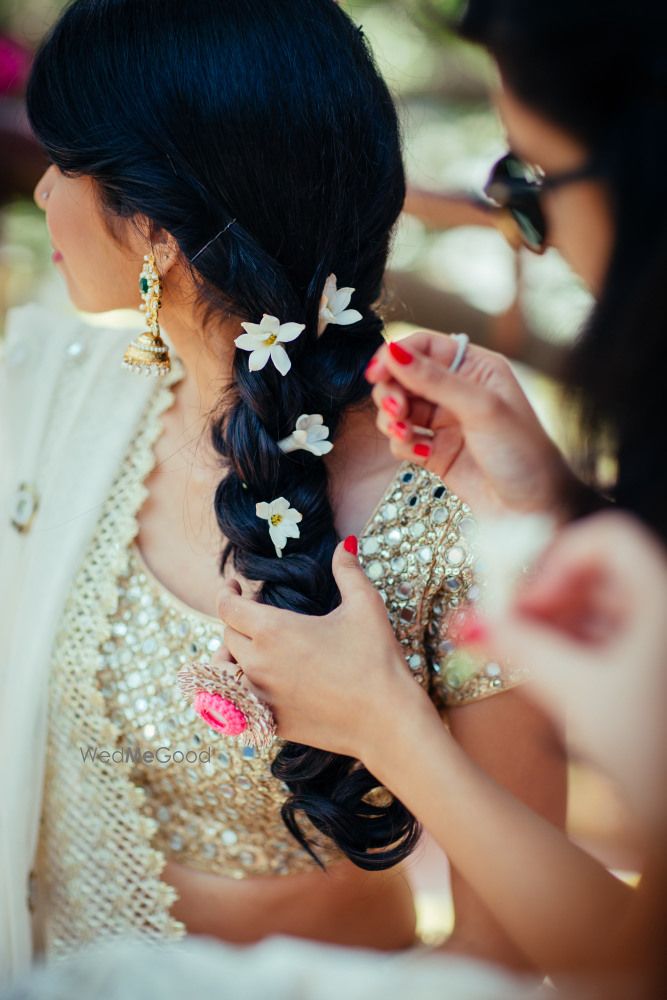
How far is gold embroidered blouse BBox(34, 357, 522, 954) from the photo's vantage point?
1.23 meters

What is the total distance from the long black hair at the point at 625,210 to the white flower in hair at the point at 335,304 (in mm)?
546

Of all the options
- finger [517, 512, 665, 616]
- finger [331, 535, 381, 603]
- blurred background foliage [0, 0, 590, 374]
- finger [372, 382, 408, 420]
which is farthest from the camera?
blurred background foliage [0, 0, 590, 374]

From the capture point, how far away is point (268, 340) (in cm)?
119

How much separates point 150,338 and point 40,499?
0.39 meters

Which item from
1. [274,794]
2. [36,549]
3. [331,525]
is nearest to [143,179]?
[331,525]

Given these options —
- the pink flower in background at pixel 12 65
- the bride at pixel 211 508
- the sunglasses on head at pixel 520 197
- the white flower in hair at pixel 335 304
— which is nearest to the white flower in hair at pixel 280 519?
the bride at pixel 211 508

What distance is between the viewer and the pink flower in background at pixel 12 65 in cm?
253

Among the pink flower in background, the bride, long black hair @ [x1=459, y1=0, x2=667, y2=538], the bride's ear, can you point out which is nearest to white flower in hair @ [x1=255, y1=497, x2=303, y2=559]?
the bride

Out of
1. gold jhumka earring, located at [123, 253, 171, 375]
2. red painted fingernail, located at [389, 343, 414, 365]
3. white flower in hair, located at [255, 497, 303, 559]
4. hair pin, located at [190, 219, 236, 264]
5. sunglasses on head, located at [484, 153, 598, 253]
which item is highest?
sunglasses on head, located at [484, 153, 598, 253]

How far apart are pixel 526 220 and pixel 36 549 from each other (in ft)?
3.02

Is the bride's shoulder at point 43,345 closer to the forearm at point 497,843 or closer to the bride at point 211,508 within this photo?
the bride at point 211,508

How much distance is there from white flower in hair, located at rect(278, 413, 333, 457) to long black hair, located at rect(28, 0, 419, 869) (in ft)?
0.06

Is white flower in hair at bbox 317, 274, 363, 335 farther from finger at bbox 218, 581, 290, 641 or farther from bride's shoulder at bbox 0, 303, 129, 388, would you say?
bride's shoulder at bbox 0, 303, 129, 388

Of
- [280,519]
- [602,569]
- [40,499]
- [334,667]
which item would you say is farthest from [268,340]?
[602,569]
